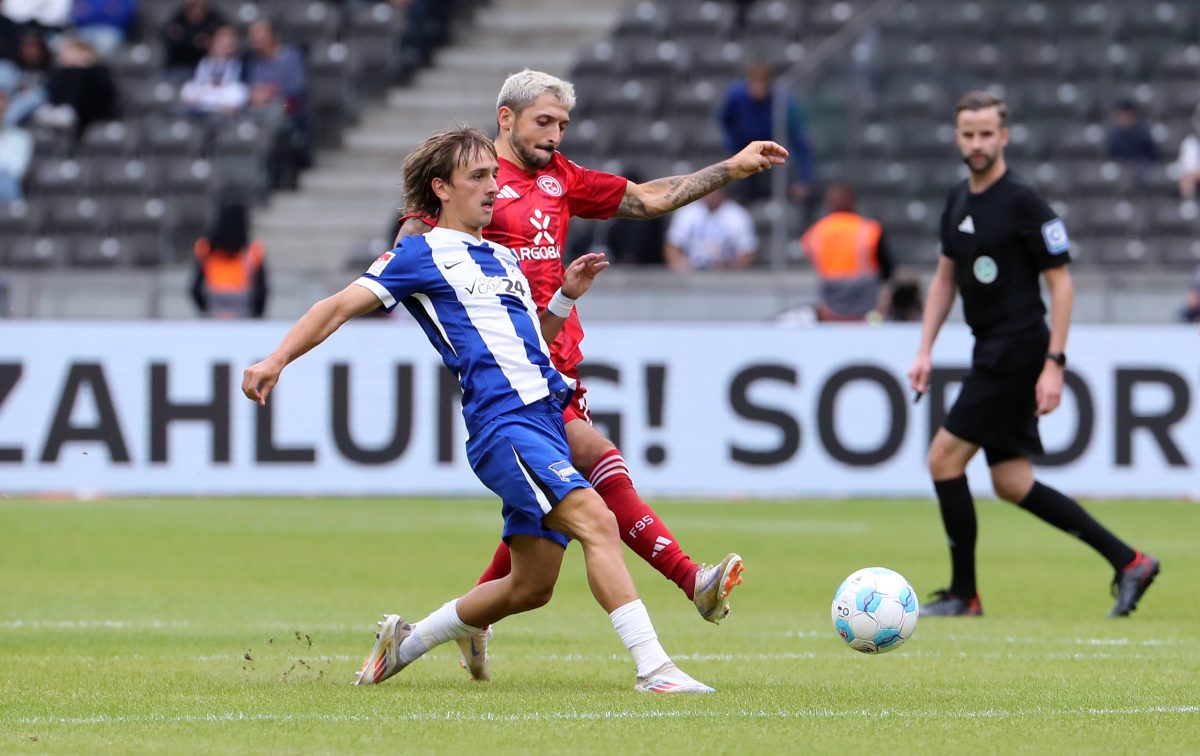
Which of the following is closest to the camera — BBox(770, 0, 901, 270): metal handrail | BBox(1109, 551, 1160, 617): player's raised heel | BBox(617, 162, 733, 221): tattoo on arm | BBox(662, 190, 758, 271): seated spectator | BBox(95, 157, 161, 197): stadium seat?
BBox(617, 162, 733, 221): tattoo on arm

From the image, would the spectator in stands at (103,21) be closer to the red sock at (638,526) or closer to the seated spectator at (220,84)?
the seated spectator at (220,84)

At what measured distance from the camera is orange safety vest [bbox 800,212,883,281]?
57.5 feet

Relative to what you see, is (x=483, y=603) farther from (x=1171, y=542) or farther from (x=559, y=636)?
(x=1171, y=542)

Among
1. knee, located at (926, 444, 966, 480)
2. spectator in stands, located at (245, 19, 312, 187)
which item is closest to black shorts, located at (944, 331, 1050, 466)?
knee, located at (926, 444, 966, 480)

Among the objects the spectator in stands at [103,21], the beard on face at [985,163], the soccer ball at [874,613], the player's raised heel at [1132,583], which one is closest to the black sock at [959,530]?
the player's raised heel at [1132,583]

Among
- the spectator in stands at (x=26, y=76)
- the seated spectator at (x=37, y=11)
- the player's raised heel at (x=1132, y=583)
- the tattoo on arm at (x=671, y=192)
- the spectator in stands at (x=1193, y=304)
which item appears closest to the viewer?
the tattoo on arm at (x=671, y=192)

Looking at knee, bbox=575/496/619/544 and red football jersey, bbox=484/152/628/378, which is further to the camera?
red football jersey, bbox=484/152/628/378

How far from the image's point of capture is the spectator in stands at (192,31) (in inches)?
922

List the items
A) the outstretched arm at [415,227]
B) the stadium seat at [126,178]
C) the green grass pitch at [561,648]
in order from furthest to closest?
1. the stadium seat at [126,178]
2. the outstretched arm at [415,227]
3. the green grass pitch at [561,648]

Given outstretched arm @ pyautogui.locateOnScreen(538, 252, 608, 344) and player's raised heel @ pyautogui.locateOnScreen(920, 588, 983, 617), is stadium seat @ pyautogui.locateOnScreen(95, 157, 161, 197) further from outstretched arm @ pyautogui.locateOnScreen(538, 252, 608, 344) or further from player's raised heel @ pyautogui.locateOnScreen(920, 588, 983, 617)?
outstretched arm @ pyautogui.locateOnScreen(538, 252, 608, 344)

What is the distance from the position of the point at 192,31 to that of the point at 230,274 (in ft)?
21.7

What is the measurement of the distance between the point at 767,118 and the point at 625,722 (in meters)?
14.1

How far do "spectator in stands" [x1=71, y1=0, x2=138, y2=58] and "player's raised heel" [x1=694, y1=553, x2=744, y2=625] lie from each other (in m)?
19.3

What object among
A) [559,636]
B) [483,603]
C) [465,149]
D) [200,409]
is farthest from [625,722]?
[200,409]
